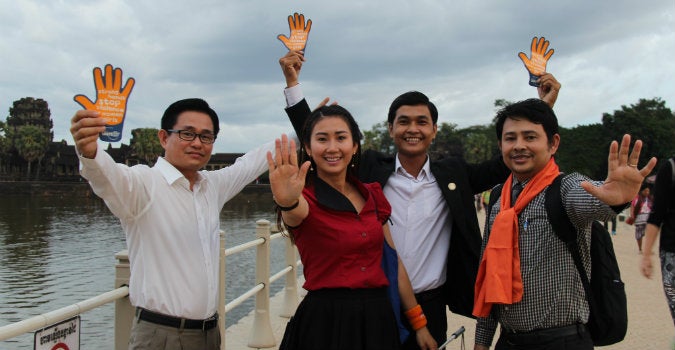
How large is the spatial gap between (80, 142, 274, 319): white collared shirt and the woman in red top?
18.2 inches

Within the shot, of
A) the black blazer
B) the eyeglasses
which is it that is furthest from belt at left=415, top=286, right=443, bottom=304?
the eyeglasses

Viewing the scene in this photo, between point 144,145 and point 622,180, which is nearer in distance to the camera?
point 622,180

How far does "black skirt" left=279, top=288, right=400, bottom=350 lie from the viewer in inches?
84.7

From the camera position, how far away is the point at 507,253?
90.0 inches

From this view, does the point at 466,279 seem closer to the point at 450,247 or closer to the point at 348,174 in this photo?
the point at 450,247

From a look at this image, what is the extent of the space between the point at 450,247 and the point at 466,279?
0.18 metres

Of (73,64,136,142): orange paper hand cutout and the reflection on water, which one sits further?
the reflection on water

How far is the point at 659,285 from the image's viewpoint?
826cm

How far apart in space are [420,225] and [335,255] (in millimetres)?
778

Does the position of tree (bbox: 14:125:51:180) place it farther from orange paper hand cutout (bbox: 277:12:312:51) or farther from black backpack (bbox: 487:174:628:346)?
black backpack (bbox: 487:174:628:346)

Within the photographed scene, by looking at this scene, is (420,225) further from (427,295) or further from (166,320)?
(166,320)

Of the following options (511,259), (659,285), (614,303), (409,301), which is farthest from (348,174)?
(659,285)

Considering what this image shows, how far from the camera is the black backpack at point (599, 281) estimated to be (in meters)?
2.19

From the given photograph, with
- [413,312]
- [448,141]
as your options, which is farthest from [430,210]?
[448,141]
